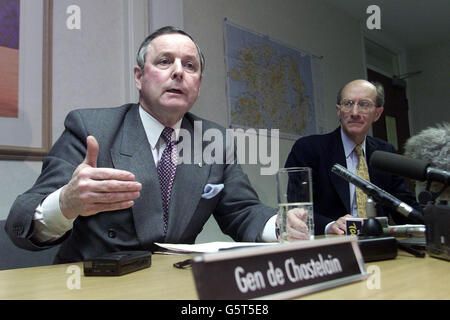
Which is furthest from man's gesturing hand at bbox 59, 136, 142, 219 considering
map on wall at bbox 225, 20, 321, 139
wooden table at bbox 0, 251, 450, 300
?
map on wall at bbox 225, 20, 321, 139

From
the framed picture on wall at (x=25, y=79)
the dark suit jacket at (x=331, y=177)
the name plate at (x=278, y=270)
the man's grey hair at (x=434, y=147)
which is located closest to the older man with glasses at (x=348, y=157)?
the dark suit jacket at (x=331, y=177)

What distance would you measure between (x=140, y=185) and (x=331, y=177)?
141cm

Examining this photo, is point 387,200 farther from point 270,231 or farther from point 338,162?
point 338,162

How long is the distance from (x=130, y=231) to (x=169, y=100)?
46 cm

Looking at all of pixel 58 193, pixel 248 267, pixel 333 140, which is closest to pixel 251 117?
pixel 333 140

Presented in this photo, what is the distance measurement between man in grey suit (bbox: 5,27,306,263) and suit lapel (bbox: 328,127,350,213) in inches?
28.5

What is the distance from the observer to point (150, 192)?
113cm

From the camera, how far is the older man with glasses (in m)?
1.99

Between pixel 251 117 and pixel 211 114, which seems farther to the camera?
pixel 251 117

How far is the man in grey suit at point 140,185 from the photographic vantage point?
863mm

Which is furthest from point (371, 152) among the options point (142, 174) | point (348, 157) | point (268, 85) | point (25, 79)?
point (25, 79)

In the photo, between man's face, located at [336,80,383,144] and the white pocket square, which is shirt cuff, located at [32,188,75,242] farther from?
man's face, located at [336,80,383,144]

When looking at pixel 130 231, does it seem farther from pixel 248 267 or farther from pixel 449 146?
pixel 449 146
